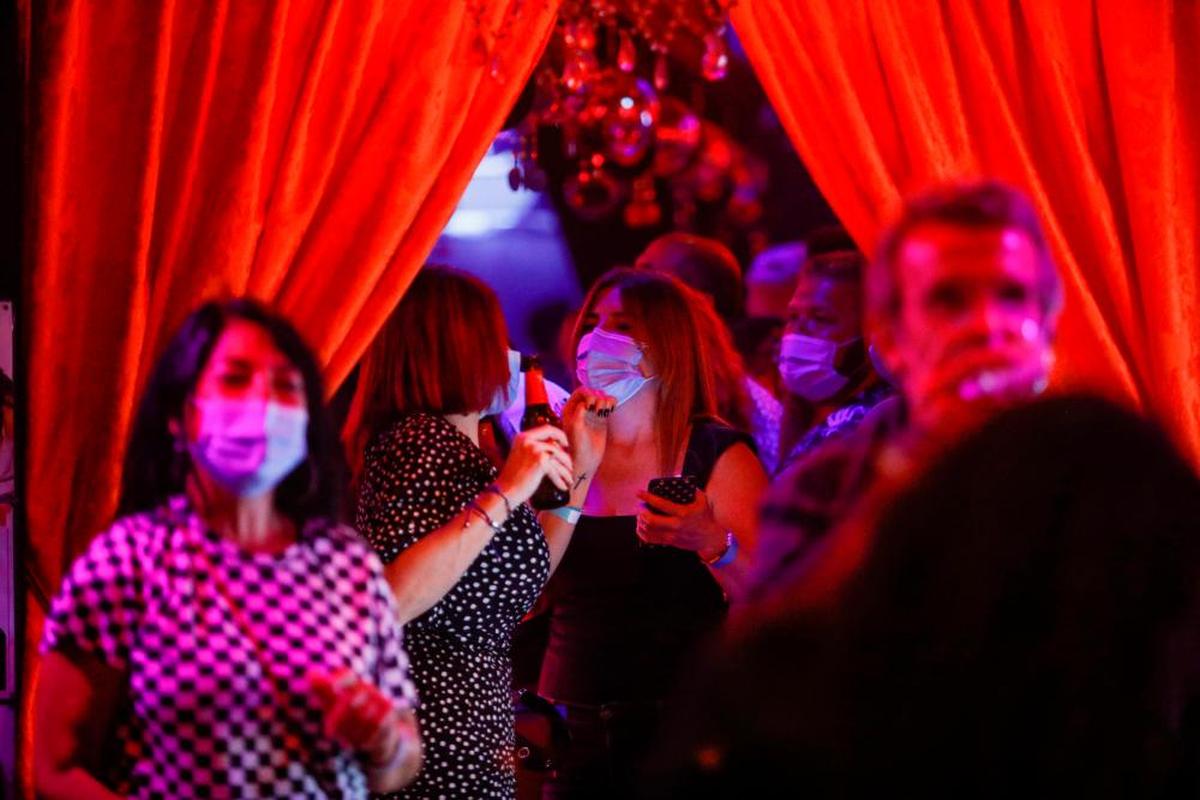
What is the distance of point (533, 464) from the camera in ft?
8.40

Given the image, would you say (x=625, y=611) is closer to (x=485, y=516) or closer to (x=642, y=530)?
(x=642, y=530)

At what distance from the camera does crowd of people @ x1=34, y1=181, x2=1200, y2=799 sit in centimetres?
107

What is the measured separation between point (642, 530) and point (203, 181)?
1.12m

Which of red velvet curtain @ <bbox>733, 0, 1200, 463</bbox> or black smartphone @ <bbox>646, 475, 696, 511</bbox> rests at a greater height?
red velvet curtain @ <bbox>733, 0, 1200, 463</bbox>

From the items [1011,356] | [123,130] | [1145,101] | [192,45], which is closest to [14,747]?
[123,130]

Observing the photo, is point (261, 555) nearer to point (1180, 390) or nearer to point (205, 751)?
point (205, 751)

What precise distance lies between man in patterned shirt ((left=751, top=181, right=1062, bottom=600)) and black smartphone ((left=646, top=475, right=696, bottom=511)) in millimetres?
999

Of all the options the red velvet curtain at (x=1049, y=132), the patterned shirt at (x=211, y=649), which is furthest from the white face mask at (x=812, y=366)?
the patterned shirt at (x=211, y=649)

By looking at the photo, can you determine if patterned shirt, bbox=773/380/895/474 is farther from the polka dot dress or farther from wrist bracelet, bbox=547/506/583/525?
the polka dot dress

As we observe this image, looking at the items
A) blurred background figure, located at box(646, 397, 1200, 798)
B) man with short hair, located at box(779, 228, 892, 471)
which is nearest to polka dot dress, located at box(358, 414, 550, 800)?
man with short hair, located at box(779, 228, 892, 471)

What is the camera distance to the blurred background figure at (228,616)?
1.82m

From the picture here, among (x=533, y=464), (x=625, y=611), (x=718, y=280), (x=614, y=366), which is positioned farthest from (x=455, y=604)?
(x=718, y=280)

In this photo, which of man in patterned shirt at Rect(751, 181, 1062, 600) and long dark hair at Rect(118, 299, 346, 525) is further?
long dark hair at Rect(118, 299, 346, 525)

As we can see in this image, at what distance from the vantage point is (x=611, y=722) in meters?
2.76
